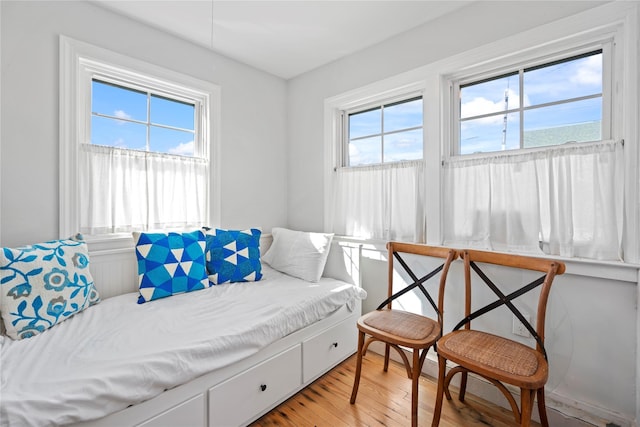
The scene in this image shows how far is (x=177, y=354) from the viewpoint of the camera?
125 centimetres

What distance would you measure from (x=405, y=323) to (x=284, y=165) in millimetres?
2018

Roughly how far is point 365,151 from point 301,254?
1081mm

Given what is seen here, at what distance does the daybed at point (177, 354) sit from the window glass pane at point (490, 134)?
1369mm

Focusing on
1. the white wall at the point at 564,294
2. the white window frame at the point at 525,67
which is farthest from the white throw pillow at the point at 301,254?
the white window frame at the point at 525,67

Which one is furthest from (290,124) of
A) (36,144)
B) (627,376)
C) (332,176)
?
(627,376)

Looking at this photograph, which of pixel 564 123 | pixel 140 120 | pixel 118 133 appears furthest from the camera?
pixel 140 120

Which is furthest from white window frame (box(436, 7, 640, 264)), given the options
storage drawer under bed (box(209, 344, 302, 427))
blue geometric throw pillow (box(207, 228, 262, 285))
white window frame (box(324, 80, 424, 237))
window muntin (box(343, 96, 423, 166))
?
blue geometric throw pillow (box(207, 228, 262, 285))

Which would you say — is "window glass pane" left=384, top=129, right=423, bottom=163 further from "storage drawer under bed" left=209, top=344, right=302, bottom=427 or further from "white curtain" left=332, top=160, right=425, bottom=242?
"storage drawer under bed" left=209, top=344, right=302, bottom=427

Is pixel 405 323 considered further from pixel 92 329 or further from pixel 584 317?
pixel 92 329

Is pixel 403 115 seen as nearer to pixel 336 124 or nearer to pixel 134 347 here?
pixel 336 124

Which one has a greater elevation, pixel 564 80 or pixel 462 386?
pixel 564 80

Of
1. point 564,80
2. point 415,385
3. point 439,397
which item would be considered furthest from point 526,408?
point 564,80

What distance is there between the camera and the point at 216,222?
2.52 metres

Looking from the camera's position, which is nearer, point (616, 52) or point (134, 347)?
point (134, 347)
